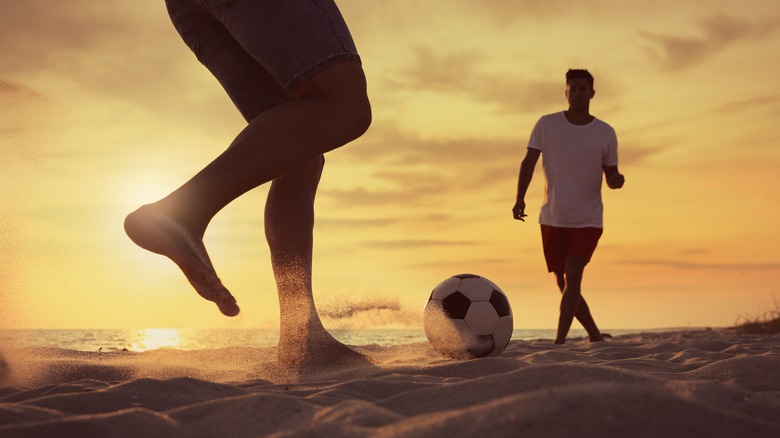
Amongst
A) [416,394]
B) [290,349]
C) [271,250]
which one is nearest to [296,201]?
[271,250]

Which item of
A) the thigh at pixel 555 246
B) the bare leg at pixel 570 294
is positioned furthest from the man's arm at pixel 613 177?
the bare leg at pixel 570 294

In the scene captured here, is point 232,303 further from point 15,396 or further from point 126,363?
point 126,363

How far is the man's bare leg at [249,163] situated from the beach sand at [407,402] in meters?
0.41

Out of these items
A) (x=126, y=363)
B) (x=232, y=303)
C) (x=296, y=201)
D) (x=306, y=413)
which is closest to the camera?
(x=306, y=413)

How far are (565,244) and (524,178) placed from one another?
63 centimetres

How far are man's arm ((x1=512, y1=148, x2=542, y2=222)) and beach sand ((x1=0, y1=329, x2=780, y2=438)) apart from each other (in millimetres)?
2667

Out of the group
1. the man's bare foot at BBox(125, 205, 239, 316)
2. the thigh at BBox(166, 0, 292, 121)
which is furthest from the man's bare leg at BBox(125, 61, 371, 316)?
the thigh at BBox(166, 0, 292, 121)

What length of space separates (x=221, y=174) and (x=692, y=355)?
9.20 ft

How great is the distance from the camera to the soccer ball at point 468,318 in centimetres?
338

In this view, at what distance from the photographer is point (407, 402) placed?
1.85 m

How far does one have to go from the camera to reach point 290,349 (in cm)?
301

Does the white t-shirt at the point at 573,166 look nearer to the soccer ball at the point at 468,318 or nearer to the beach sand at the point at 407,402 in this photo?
the soccer ball at the point at 468,318

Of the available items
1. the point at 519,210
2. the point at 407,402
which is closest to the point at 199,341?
the point at 519,210

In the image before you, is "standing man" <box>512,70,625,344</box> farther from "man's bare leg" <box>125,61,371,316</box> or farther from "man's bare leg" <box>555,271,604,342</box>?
"man's bare leg" <box>125,61,371,316</box>
